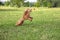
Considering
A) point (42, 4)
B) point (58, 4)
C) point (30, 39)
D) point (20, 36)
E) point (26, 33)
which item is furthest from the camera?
point (42, 4)

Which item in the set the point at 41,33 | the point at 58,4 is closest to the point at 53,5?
the point at 58,4

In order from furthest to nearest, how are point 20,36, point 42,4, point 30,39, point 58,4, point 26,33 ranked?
point 42,4, point 58,4, point 26,33, point 20,36, point 30,39

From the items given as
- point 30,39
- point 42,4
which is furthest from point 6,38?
point 42,4

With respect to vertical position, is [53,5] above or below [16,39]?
below

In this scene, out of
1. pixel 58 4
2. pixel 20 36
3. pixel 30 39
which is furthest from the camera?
pixel 58 4

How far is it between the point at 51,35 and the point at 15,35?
135 centimetres

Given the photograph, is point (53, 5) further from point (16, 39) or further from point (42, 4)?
point (16, 39)

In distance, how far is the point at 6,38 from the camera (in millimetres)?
7801

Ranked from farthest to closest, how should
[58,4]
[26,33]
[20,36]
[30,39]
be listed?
1. [58,4]
2. [26,33]
3. [20,36]
4. [30,39]

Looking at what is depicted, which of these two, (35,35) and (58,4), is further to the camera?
(58,4)

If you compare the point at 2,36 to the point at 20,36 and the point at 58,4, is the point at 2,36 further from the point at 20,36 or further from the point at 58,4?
the point at 58,4

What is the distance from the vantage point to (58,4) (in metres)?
45.7

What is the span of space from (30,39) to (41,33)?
3.83 ft

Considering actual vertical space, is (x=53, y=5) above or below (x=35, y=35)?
below
